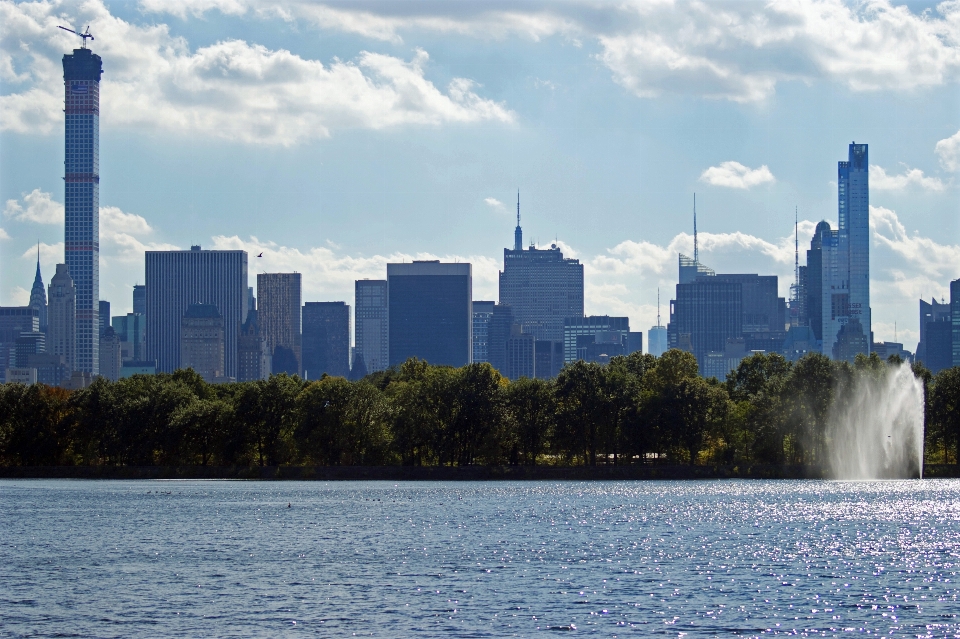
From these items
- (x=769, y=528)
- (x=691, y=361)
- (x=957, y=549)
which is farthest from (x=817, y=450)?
(x=957, y=549)

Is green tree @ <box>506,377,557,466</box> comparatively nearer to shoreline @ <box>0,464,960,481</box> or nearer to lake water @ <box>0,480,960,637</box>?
shoreline @ <box>0,464,960,481</box>

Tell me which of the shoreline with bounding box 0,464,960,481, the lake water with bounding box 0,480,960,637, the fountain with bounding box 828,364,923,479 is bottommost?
the lake water with bounding box 0,480,960,637

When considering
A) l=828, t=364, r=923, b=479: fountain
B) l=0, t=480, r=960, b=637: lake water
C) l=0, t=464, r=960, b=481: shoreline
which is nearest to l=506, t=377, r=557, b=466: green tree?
l=0, t=464, r=960, b=481: shoreline

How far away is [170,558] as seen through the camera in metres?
77.3

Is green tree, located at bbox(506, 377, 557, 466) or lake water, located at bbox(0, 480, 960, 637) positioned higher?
green tree, located at bbox(506, 377, 557, 466)

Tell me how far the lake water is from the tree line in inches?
1258

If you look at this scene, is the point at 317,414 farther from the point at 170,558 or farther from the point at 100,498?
the point at 170,558

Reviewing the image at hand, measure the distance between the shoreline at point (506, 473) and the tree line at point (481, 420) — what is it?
5.18ft

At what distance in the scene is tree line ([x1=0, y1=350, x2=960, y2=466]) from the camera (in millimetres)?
158750

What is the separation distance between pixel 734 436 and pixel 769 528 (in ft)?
231

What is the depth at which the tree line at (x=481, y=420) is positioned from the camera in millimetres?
158750

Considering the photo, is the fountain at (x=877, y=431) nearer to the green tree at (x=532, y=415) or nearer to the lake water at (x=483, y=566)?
the green tree at (x=532, y=415)

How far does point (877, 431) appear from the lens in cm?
16088

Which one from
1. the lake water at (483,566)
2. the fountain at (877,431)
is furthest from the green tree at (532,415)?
the lake water at (483,566)
